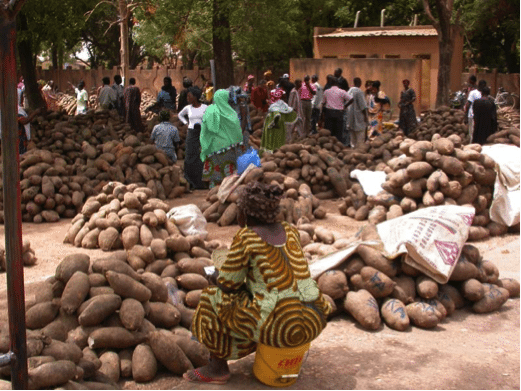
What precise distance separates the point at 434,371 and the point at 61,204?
6.53 meters

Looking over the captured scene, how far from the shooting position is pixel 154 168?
11.0 meters

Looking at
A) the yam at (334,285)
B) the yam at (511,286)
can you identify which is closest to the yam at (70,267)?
the yam at (334,285)

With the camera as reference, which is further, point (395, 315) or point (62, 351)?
point (395, 315)

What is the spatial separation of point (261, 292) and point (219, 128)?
6.47 meters

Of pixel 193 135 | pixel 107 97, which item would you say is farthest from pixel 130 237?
pixel 107 97

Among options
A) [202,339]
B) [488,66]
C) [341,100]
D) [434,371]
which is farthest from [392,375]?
[488,66]

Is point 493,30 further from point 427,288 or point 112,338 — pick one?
point 112,338

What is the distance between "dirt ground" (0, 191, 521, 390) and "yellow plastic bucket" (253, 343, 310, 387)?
0.08m

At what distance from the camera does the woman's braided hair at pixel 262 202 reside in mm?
4207

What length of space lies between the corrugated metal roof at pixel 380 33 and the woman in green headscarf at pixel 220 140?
14.7m

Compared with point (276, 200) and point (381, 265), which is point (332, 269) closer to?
point (381, 265)

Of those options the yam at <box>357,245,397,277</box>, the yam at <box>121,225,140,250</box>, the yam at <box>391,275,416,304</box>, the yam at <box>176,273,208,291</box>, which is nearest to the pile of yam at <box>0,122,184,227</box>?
the yam at <box>121,225,140,250</box>

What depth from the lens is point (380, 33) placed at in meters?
24.6

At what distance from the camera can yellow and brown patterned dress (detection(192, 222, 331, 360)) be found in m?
4.15
